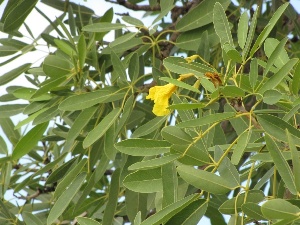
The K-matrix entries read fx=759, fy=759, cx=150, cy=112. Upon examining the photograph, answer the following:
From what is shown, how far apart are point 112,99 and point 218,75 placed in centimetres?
39

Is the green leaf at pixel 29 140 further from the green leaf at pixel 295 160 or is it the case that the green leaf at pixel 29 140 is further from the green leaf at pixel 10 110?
the green leaf at pixel 295 160

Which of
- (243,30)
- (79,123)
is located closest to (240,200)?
(243,30)

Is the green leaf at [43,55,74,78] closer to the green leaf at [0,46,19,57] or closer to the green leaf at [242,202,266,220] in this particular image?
the green leaf at [0,46,19,57]

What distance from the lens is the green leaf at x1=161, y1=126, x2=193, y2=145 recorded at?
1.02 metres

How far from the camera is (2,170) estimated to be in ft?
5.76

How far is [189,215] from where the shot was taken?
39.6 inches

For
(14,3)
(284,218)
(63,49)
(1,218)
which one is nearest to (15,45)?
(14,3)

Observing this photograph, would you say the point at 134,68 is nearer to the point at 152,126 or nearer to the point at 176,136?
→ the point at 152,126

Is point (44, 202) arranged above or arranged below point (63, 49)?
below

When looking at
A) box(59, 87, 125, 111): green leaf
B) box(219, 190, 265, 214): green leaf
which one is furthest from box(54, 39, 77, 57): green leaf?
box(219, 190, 265, 214): green leaf

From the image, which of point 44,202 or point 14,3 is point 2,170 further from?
point 14,3

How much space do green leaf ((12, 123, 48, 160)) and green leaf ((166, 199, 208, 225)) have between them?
0.60 m

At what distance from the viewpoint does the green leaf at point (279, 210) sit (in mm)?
826

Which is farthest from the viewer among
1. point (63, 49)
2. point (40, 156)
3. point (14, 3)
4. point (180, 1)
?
point (180, 1)
